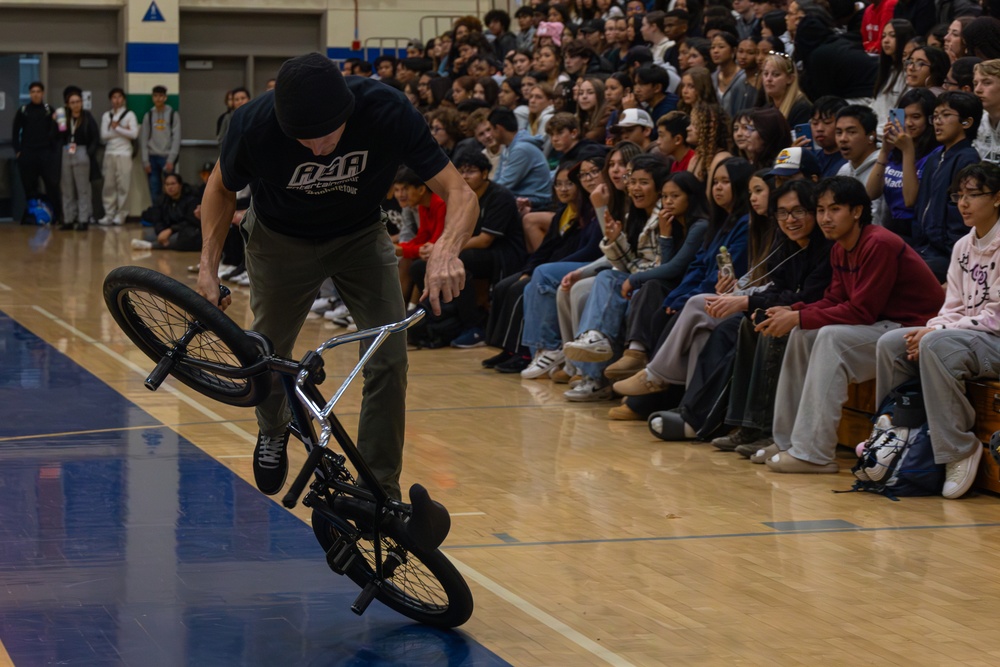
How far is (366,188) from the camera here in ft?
13.9

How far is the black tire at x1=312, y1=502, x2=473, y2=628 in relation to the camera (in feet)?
12.4

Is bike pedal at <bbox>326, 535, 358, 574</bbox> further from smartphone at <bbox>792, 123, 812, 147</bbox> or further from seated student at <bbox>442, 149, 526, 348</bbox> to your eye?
seated student at <bbox>442, 149, 526, 348</bbox>

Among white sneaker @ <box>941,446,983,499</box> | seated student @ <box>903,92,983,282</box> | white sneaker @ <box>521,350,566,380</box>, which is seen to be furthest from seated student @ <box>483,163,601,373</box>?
white sneaker @ <box>941,446,983,499</box>

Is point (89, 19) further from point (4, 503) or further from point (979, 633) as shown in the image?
point (979, 633)

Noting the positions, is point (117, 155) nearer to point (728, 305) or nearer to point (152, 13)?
point (152, 13)

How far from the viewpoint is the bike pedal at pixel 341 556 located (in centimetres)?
376

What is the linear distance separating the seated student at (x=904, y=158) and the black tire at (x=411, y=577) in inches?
156

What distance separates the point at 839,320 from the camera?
20.1ft

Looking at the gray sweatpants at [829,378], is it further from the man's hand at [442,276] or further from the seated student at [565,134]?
the seated student at [565,134]

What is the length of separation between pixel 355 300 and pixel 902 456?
8.61 ft

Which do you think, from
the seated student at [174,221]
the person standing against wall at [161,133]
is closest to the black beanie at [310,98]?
the seated student at [174,221]

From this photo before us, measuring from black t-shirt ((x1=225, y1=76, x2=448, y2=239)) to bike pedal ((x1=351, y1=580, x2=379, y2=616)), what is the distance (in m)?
1.18

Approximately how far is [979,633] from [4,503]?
3620 millimetres

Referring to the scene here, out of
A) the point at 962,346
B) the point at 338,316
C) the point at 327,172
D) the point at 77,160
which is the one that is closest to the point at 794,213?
the point at 962,346
